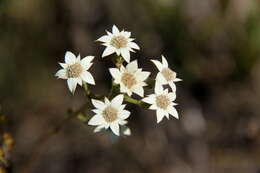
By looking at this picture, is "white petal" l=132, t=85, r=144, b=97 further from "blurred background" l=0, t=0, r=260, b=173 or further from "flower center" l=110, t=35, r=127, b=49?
"blurred background" l=0, t=0, r=260, b=173

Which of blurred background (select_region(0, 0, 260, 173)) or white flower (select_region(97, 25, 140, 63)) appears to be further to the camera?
blurred background (select_region(0, 0, 260, 173))

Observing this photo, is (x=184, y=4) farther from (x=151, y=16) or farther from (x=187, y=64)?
(x=187, y=64)

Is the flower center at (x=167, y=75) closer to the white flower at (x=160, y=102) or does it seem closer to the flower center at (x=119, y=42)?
the white flower at (x=160, y=102)

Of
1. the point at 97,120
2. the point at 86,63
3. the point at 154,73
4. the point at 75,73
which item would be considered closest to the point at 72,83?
the point at 75,73

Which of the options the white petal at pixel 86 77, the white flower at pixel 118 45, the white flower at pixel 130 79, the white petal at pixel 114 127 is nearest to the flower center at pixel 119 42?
the white flower at pixel 118 45

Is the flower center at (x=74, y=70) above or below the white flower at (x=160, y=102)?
above

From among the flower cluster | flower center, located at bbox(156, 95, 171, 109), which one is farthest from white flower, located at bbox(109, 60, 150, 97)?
flower center, located at bbox(156, 95, 171, 109)

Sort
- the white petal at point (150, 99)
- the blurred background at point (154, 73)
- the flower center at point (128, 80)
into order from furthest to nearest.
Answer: the blurred background at point (154, 73), the white petal at point (150, 99), the flower center at point (128, 80)
